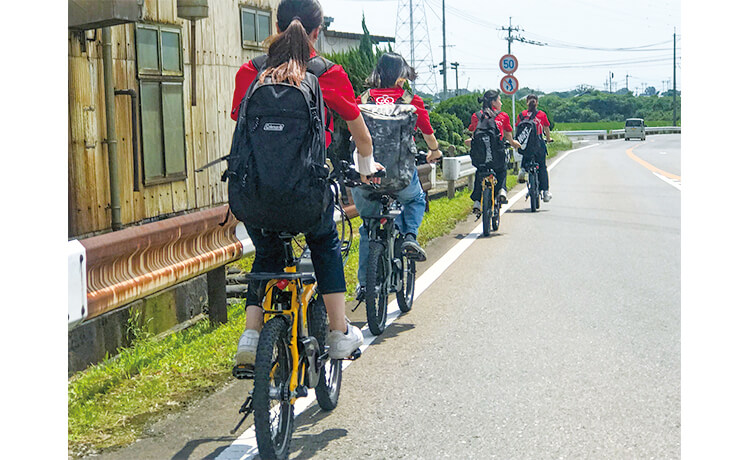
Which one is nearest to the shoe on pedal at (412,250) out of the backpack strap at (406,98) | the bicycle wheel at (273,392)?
the backpack strap at (406,98)

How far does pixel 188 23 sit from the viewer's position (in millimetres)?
10562

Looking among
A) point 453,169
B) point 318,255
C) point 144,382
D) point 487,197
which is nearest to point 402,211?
point 144,382

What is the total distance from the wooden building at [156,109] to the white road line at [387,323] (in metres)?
2.34

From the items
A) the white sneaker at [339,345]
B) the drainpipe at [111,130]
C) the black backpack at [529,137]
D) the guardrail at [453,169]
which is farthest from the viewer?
the guardrail at [453,169]

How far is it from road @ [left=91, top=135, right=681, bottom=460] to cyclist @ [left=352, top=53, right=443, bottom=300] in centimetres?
60

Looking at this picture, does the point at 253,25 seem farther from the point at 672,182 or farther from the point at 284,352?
the point at 672,182

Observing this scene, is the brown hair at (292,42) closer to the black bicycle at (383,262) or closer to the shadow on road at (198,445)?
the shadow on road at (198,445)

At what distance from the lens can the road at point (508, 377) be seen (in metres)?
4.11

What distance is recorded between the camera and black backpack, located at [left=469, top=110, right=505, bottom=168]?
38.8 feet

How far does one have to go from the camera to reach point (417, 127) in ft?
21.9

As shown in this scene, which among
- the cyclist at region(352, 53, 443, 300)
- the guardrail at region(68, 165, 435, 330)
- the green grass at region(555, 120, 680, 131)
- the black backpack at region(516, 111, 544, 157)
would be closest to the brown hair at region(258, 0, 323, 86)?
the guardrail at region(68, 165, 435, 330)

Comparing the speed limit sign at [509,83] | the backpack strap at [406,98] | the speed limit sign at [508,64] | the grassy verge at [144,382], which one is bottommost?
the grassy verge at [144,382]
